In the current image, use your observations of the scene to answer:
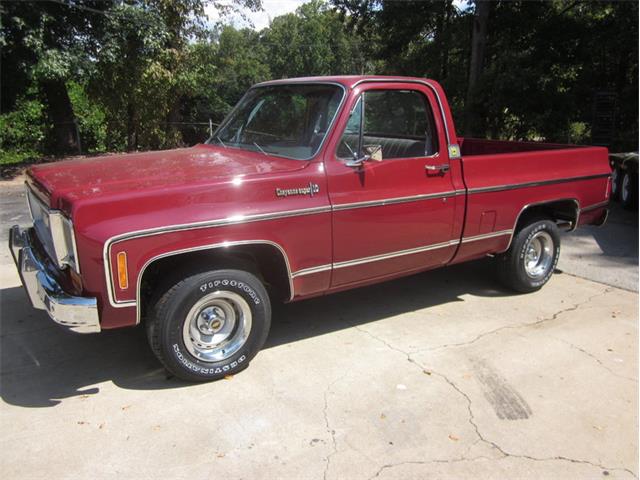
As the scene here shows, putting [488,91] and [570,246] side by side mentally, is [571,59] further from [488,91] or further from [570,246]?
[570,246]

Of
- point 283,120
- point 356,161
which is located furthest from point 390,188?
point 283,120

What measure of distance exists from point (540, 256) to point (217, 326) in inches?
138

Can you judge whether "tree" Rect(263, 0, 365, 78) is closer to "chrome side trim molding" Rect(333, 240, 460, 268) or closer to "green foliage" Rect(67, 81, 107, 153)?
"green foliage" Rect(67, 81, 107, 153)

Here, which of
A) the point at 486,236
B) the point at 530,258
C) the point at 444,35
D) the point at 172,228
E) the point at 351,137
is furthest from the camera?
the point at 444,35

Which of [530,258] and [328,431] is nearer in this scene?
[328,431]

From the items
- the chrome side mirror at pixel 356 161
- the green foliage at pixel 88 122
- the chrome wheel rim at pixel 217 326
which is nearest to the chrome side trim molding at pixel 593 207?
the chrome side mirror at pixel 356 161

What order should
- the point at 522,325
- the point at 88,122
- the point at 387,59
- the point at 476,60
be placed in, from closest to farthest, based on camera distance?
the point at 522,325 < the point at 476,60 < the point at 387,59 < the point at 88,122

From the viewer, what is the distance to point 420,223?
439cm

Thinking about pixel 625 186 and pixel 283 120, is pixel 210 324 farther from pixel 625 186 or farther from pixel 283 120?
pixel 625 186

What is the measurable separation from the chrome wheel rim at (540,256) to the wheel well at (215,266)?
2.85m

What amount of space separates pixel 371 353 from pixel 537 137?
518 inches

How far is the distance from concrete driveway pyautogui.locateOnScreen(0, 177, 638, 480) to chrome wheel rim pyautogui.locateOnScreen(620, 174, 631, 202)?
536cm

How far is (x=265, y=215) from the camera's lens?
11.8ft

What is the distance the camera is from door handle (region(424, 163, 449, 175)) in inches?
173
